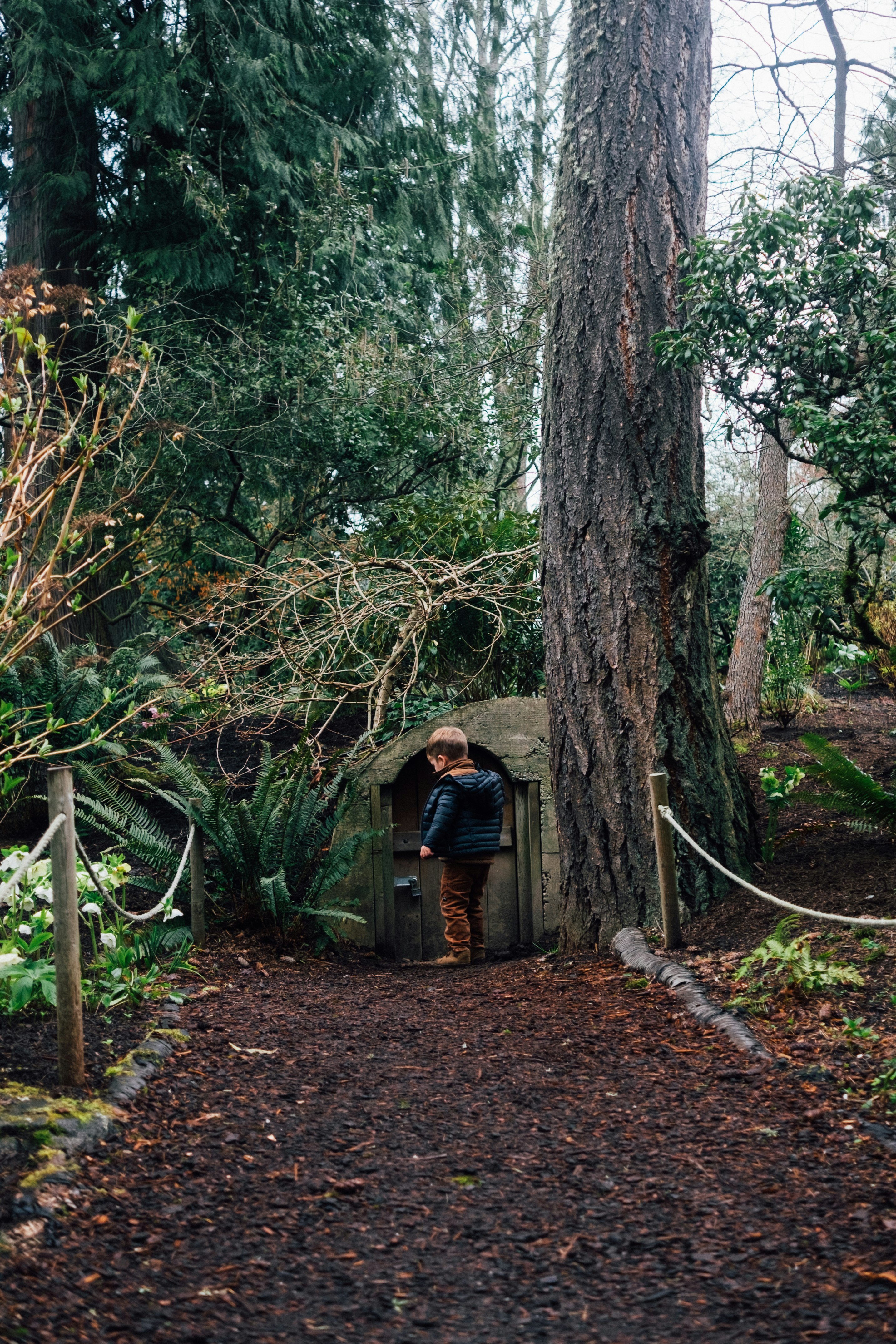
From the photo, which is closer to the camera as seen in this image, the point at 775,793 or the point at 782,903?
the point at 782,903

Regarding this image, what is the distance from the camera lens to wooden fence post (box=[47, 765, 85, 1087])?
307 centimetres

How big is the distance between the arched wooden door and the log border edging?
2.50 meters

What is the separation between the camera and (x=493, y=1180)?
2.70 meters

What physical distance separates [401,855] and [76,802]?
7.71 ft

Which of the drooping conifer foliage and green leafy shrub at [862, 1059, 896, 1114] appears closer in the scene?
green leafy shrub at [862, 1059, 896, 1114]

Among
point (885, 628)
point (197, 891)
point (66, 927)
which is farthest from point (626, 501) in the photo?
point (885, 628)

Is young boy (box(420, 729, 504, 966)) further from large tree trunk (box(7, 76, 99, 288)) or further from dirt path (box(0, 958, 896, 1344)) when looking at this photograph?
large tree trunk (box(7, 76, 99, 288))

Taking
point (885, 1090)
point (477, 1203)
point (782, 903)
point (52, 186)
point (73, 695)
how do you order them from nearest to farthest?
point (477, 1203) < point (885, 1090) < point (782, 903) < point (73, 695) < point (52, 186)

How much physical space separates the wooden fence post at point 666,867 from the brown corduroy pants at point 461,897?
204 cm

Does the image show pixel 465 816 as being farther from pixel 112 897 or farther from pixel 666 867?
pixel 112 897

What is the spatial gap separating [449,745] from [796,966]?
2.97 meters

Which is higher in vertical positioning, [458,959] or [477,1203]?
[477,1203]

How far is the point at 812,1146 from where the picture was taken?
110 inches

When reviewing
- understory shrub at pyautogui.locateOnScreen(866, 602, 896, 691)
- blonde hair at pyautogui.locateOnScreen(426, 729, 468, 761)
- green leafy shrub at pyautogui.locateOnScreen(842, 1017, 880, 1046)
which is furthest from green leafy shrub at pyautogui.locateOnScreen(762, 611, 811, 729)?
green leafy shrub at pyautogui.locateOnScreen(842, 1017, 880, 1046)
